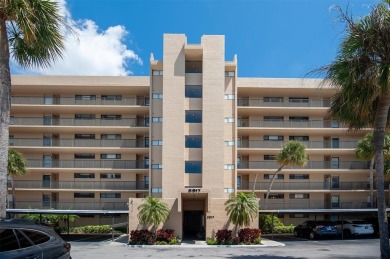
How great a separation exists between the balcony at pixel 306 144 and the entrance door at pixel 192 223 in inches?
387

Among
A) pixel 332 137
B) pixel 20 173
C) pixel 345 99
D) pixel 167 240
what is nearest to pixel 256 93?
pixel 332 137

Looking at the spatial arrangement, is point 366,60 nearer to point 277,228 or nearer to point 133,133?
point 277,228

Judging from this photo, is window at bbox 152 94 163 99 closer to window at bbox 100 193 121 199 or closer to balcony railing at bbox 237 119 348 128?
balcony railing at bbox 237 119 348 128

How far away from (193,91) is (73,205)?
18.1 metres

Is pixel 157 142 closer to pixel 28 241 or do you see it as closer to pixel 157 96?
pixel 157 96

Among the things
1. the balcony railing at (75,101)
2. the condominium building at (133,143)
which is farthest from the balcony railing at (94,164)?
the balcony railing at (75,101)

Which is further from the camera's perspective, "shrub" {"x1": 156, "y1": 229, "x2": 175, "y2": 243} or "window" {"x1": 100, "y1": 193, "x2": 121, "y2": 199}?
"window" {"x1": 100, "y1": 193, "x2": 121, "y2": 199}

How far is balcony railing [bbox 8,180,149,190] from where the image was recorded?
42438 millimetres

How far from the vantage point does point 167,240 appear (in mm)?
29375

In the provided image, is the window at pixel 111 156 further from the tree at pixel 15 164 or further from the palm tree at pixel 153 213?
the palm tree at pixel 153 213

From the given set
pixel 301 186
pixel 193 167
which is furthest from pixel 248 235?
pixel 301 186

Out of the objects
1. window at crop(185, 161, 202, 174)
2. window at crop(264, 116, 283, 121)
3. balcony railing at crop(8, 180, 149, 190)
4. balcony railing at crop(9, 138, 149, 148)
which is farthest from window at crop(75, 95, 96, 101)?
window at crop(264, 116, 283, 121)

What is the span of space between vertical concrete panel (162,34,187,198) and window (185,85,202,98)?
684 mm

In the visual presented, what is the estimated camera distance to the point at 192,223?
3800 cm
